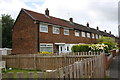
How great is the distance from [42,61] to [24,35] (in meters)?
9.37

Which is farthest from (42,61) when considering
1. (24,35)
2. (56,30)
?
(56,30)

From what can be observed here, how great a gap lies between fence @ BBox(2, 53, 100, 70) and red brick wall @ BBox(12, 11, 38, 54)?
499 centimetres

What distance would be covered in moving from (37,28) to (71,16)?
1577 centimetres

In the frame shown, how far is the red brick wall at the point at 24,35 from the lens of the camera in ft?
61.6

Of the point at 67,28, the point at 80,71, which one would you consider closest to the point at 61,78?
the point at 80,71

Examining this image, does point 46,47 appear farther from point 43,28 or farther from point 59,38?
point 59,38

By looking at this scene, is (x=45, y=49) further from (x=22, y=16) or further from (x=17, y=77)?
(x=17, y=77)

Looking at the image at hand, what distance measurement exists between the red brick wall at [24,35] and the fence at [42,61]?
499 centimetres

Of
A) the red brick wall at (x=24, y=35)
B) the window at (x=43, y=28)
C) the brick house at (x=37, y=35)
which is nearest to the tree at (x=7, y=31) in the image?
the red brick wall at (x=24, y=35)

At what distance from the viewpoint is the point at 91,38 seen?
114ft

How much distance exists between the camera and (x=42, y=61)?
1209 centimetres

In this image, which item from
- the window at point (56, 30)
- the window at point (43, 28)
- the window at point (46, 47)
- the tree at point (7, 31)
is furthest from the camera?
the tree at point (7, 31)

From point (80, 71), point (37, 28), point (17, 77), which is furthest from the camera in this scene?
point (37, 28)

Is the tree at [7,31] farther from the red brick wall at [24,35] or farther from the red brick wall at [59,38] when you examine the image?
the red brick wall at [59,38]
